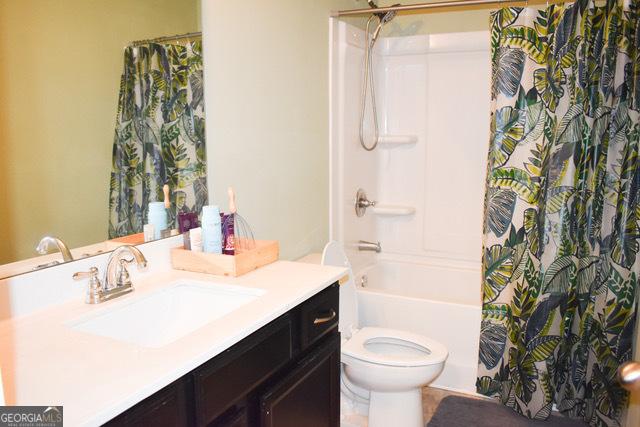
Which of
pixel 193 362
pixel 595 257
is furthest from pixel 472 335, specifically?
pixel 193 362

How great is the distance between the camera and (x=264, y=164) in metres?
2.14

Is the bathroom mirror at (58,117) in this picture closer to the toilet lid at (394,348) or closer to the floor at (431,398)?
the toilet lid at (394,348)

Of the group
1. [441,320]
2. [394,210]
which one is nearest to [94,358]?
[441,320]

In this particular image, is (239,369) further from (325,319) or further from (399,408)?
(399,408)

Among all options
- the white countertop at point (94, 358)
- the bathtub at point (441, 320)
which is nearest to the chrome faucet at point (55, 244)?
the white countertop at point (94, 358)

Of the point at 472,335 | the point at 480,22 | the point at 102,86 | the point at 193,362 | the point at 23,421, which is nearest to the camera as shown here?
the point at 23,421

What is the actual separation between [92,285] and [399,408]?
141cm

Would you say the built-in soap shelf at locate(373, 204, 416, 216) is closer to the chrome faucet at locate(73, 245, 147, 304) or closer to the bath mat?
the bath mat

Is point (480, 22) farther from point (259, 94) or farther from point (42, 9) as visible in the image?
point (42, 9)

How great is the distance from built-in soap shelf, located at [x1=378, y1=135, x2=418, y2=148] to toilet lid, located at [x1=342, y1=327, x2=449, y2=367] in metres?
1.38

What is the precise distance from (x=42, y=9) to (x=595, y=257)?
2.35 meters

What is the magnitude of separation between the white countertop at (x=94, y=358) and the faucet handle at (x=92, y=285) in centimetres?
2

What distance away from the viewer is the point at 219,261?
1599 millimetres

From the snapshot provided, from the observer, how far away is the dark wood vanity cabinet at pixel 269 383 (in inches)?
39.9
